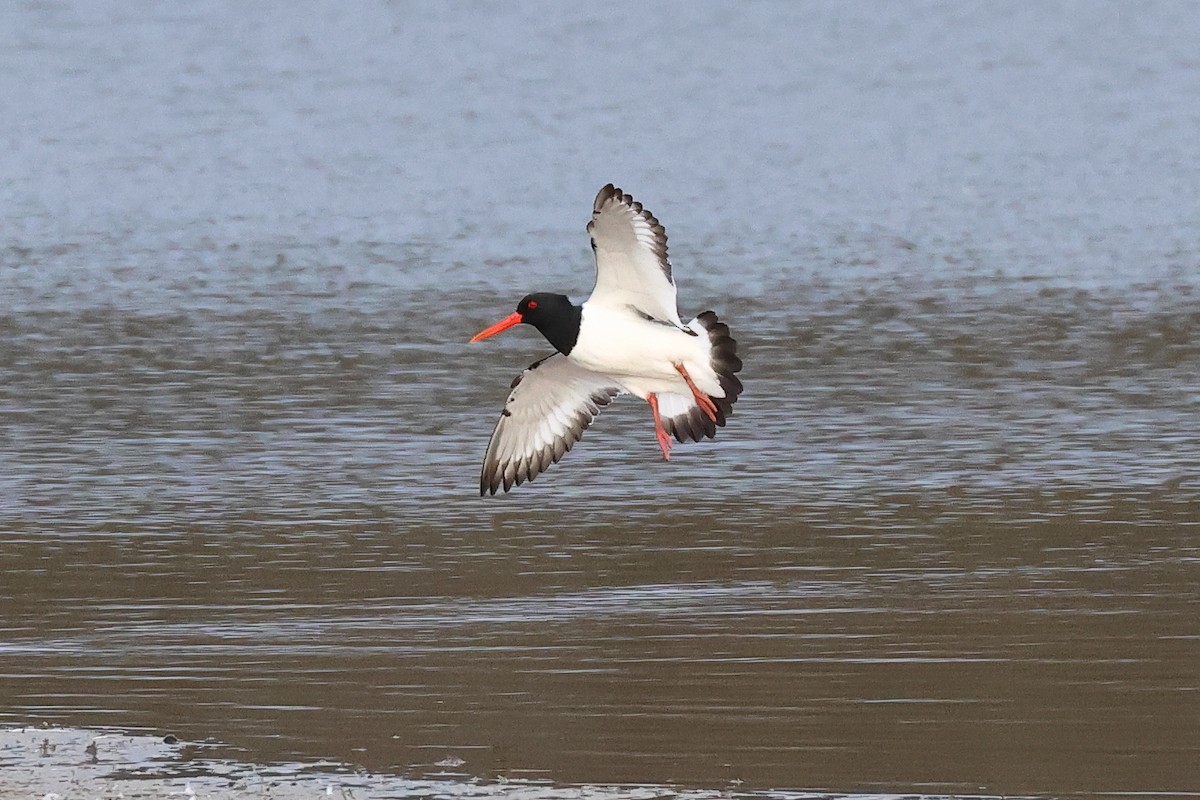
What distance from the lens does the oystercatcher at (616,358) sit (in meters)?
9.32

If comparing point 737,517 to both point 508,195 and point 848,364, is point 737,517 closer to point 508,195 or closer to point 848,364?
point 848,364

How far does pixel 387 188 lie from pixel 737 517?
11660mm

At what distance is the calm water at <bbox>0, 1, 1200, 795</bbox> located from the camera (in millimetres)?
8102

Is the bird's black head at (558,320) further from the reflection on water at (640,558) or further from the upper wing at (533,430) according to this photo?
the reflection on water at (640,558)

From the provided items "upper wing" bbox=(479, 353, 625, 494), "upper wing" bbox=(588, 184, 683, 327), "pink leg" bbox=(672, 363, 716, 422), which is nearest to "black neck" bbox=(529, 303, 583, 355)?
"upper wing" bbox=(588, 184, 683, 327)

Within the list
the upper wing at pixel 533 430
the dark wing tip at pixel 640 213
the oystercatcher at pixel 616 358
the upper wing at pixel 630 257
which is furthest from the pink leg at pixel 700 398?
the upper wing at pixel 533 430

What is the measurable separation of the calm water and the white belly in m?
0.86

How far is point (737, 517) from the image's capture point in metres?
10.9

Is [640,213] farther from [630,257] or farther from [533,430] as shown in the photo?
[533,430]

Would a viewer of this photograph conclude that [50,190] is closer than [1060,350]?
No

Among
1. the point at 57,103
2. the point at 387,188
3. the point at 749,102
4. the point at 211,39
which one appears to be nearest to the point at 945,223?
the point at 387,188

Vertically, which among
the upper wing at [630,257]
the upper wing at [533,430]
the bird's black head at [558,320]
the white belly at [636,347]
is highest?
the upper wing at [630,257]

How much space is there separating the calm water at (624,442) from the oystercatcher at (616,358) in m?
0.53

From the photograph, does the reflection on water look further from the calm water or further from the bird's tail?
the bird's tail
